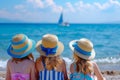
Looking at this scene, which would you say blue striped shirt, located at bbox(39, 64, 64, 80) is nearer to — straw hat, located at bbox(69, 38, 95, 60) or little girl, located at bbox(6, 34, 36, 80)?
little girl, located at bbox(6, 34, 36, 80)

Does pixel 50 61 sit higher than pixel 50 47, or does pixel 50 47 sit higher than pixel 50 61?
pixel 50 47

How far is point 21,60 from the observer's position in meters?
3.49

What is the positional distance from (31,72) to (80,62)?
1.71 feet

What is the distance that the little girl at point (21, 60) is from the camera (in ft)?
11.3

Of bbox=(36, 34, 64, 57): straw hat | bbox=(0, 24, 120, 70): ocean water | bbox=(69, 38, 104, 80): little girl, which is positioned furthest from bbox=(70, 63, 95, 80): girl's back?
bbox=(0, 24, 120, 70): ocean water

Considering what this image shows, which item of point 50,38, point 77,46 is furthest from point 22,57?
point 77,46

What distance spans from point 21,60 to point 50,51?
12.8 inches

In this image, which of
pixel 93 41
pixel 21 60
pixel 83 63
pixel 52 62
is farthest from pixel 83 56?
pixel 93 41

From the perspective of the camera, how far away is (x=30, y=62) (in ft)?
11.4

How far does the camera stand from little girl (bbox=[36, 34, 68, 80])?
3428mm

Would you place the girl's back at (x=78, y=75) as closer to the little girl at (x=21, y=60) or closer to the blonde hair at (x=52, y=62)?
the blonde hair at (x=52, y=62)

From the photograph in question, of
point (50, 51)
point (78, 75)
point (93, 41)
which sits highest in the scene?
point (50, 51)

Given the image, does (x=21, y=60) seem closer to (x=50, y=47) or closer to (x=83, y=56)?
(x=50, y=47)

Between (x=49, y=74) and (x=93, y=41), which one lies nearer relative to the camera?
(x=49, y=74)
